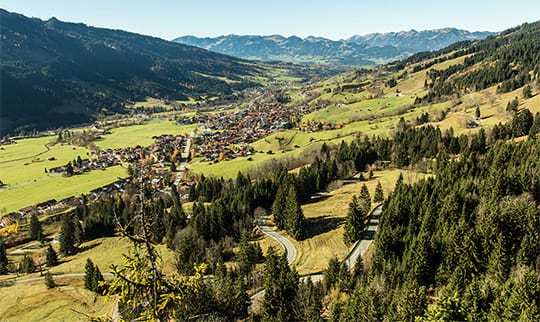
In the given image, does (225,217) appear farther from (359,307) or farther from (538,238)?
(538,238)

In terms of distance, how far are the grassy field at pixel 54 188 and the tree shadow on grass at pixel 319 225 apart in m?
112

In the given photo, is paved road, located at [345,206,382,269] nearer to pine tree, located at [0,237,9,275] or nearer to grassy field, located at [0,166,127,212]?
pine tree, located at [0,237,9,275]

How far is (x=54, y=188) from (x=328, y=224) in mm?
136823

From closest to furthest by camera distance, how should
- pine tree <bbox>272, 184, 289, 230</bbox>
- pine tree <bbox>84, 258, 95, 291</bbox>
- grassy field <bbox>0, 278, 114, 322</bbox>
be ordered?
grassy field <bbox>0, 278, 114, 322</bbox>, pine tree <bbox>84, 258, 95, 291</bbox>, pine tree <bbox>272, 184, 289, 230</bbox>

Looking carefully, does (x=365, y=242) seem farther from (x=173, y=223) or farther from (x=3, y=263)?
(x=3, y=263)

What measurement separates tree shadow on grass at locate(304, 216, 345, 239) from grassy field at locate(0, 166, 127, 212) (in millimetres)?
111685

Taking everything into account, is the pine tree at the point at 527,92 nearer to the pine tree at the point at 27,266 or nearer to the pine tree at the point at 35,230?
the pine tree at the point at 27,266

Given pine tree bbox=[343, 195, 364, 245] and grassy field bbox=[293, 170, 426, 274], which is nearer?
grassy field bbox=[293, 170, 426, 274]

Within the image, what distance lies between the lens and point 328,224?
9425 centimetres

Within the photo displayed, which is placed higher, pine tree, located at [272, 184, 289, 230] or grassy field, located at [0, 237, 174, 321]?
pine tree, located at [272, 184, 289, 230]

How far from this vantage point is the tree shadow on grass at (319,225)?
91.2 metres

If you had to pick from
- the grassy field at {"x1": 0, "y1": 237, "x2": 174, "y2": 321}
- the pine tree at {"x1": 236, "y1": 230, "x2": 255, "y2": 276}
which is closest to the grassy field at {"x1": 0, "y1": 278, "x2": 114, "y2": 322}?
the grassy field at {"x1": 0, "y1": 237, "x2": 174, "y2": 321}

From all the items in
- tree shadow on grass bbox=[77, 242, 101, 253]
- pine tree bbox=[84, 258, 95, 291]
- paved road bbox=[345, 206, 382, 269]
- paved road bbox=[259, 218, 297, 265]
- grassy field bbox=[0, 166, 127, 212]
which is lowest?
tree shadow on grass bbox=[77, 242, 101, 253]

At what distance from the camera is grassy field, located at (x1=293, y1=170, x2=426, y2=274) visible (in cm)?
7688
